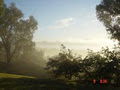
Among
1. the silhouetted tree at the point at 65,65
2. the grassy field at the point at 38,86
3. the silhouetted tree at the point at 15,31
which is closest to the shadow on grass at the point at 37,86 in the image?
the grassy field at the point at 38,86

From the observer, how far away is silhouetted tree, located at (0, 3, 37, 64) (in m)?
51.8

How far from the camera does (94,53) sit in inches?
1064

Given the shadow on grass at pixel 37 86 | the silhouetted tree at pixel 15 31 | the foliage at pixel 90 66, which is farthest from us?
the silhouetted tree at pixel 15 31

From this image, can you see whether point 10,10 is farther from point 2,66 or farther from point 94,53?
point 94,53

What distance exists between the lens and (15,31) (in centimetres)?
5369

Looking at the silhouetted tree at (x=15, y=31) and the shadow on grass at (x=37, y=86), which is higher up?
the silhouetted tree at (x=15, y=31)

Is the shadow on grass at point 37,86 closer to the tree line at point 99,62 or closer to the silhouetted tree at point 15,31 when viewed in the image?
the tree line at point 99,62

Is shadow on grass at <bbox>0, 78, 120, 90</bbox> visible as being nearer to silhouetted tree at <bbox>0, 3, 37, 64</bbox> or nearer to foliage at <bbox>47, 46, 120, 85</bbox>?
foliage at <bbox>47, 46, 120, 85</bbox>

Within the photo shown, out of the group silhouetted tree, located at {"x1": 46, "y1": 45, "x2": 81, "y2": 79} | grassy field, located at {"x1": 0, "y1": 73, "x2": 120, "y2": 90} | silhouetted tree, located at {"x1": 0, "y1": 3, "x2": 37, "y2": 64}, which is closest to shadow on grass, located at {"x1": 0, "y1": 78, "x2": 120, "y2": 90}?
grassy field, located at {"x1": 0, "y1": 73, "x2": 120, "y2": 90}

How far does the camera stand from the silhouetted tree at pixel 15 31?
51.8m

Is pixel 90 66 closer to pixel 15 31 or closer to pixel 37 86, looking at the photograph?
pixel 37 86

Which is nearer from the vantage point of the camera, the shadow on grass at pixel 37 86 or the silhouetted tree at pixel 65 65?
the shadow on grass at pixel 37 86

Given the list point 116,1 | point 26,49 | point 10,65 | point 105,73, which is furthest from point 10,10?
point 105,73

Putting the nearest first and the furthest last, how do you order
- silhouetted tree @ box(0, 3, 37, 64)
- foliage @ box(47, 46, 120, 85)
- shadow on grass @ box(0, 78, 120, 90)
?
shadow on grass @ box(0, 78, 120, 90) → foliage @ box(47, 46, 120, 85) → silhouetted tree @ box(0, 3, 37, 64)
